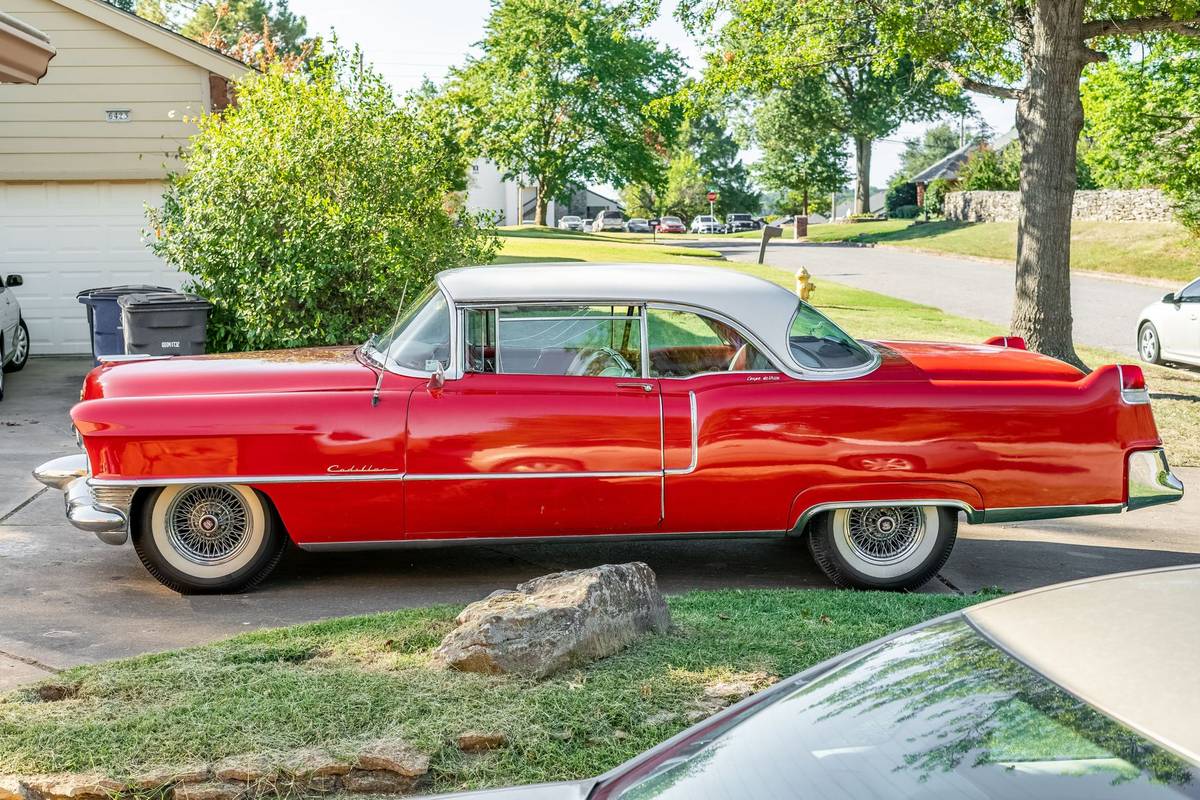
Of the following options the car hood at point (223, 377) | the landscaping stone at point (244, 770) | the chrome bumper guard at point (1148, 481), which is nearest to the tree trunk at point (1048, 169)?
the chrome bumper guard at point (1148, 481)

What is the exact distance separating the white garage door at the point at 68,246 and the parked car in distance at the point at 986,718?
50.5 ft

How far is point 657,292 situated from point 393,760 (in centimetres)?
336

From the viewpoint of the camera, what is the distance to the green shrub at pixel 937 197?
61219 mm

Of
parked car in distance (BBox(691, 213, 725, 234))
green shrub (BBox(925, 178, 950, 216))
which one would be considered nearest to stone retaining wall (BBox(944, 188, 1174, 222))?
green shrub (BBox(925, 178, 950, 216))

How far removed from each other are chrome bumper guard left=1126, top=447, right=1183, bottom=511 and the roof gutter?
6.56 meters

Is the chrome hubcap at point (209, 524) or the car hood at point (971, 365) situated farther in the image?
the car hood at point (971, 365)

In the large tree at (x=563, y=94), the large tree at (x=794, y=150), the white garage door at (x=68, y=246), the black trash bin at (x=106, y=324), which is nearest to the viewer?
the black trash bin at (x=106, y=324)

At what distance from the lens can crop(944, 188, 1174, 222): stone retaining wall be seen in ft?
143

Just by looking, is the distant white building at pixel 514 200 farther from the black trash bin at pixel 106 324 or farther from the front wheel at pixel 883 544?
the front wheel at pixel 883 544

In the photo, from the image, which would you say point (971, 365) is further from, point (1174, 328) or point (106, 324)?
point (1174, 328)

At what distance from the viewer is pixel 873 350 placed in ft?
23.4

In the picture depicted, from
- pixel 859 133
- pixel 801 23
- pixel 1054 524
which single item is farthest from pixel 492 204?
pixel 1054 524

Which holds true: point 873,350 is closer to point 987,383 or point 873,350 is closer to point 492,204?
point 987,383

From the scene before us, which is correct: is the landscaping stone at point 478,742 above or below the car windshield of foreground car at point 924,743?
below
